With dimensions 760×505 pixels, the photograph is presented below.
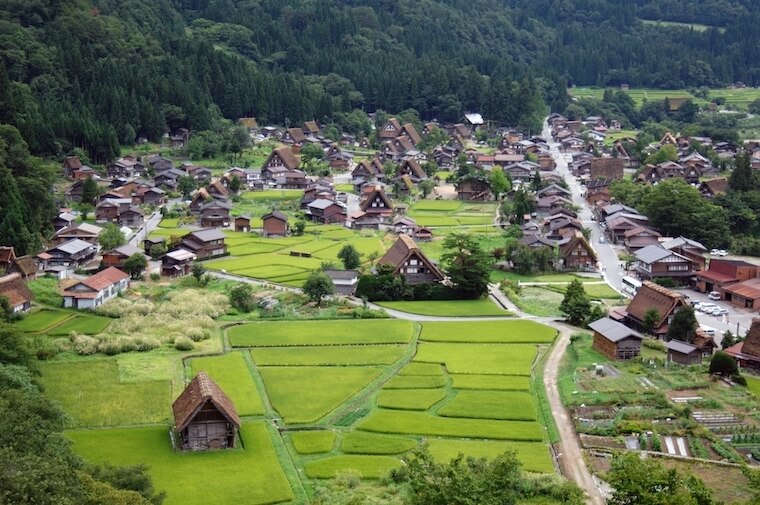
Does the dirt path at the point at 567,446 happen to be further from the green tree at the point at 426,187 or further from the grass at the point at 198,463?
the green tree at the point at 426,187

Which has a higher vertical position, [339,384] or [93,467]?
[93,467]

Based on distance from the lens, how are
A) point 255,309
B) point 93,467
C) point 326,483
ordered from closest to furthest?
point 93,467, point 326,483, point 255,309

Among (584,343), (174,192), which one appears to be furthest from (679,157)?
(584,343)

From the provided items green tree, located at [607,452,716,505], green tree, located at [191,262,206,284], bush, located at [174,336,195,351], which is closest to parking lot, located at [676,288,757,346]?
green tree, located at [607,452,716,505]

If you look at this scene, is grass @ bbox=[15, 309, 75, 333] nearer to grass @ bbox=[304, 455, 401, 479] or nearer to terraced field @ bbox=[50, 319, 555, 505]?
terraced field @ bbox=[50, 319, 555, 505]

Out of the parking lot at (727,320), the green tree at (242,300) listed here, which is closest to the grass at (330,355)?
the green tree at (242,300)

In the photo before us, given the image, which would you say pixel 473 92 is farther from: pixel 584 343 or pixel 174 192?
pixel 584 343
